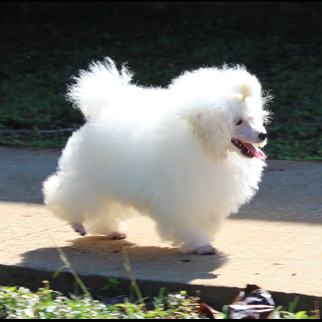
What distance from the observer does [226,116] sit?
418 centimetres

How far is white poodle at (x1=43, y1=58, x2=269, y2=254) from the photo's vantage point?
4246mm

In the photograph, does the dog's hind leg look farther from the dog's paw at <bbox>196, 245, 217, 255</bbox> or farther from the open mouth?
the open mouth

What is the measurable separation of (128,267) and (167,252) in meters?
0.54

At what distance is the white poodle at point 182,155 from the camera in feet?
13.9

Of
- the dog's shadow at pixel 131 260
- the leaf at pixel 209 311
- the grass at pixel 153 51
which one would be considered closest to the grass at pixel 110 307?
the leaf at pixel 209 311

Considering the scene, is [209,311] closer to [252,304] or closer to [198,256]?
[252,304]

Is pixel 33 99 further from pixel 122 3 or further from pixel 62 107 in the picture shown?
pixel 122 3

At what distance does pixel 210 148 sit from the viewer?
4.25 metres

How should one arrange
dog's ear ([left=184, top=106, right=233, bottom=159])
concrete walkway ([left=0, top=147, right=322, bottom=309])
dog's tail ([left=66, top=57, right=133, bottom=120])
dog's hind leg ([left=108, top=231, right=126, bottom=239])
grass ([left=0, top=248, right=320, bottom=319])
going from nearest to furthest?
grass ([left=0, top=248, right=320, bottom=319]), concrete walkway ([left=0, top=147, right=322, bottom=309]), dog's ear ([left=184, top=106, right=233, bottom=159]), dog's tail ([left=66, top=57, right=133, bottom=120]), dog's hind leg ([left=108, top=231, right=126, bottom=239])

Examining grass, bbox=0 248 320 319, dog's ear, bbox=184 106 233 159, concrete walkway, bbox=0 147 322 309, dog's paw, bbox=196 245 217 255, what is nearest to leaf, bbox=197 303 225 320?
grass, bbox=0 248 320 319

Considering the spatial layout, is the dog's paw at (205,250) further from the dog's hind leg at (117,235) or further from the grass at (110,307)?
the dog's hind leg at (117,235)

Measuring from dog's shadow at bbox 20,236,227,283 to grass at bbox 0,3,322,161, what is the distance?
12.7 feet

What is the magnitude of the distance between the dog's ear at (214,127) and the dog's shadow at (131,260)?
2.65 feet

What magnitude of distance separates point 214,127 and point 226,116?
0.38ft
